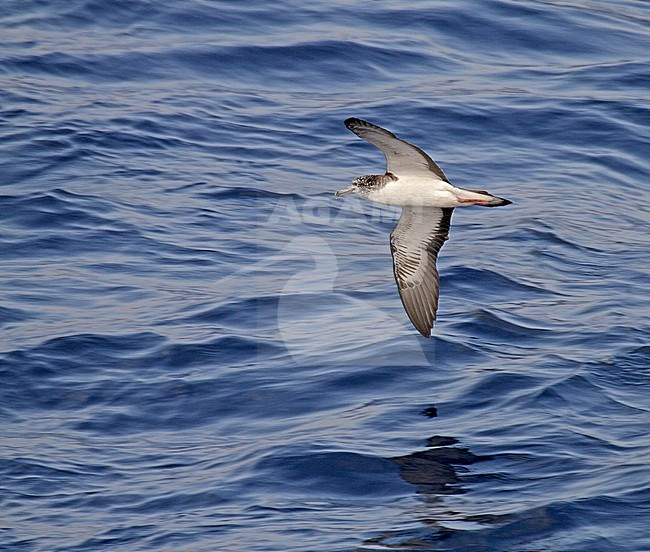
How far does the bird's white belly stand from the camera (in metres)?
10.1

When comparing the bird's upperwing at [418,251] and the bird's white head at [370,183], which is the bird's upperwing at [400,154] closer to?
the bird's white head at [370,183]

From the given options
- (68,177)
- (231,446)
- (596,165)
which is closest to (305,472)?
(231,446)

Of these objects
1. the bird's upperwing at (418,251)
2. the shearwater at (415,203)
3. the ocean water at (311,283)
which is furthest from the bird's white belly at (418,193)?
the ocean water at (311,283)

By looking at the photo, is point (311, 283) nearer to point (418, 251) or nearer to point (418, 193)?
point (418, 251)

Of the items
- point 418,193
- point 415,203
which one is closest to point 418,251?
point 415,203

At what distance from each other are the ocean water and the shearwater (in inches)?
26.1

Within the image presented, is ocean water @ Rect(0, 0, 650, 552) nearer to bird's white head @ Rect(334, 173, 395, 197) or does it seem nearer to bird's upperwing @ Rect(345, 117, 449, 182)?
bird's white head @ Rect(334, 173, 395, 197)

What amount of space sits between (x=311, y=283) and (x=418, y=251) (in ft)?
6.29

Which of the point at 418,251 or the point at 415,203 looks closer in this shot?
the point at 415,203

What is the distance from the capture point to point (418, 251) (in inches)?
431

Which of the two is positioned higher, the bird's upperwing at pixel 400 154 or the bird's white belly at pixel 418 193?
the bird's upperwing at pixel 400 154

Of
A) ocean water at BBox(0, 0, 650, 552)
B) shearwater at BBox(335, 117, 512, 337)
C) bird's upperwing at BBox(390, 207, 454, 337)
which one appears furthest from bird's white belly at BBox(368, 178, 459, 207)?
ocean water at BBox(0, 0, 650, 552)

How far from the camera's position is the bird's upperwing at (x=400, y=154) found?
9.39 meters

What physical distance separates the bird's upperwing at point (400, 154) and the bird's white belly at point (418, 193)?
0.09 metres
